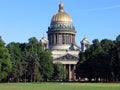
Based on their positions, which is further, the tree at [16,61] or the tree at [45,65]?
the tree at [45,65]

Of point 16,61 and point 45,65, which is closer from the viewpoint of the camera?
point 16,61

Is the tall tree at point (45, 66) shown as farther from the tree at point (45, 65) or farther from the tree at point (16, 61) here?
the tree at point (16, 61)

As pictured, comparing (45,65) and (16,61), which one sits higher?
(16,61)

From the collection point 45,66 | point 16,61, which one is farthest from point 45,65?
point 16,61

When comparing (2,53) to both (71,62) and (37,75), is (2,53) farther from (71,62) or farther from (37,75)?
(71,62)

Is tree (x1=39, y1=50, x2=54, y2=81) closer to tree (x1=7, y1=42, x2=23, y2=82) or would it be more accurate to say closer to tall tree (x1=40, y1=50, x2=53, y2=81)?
tall tree (x1=40, y1=50, x2=53, y2=81)

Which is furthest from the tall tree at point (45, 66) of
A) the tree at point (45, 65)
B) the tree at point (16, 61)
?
the tree at point (16, 61)

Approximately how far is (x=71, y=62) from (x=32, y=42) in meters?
72.5

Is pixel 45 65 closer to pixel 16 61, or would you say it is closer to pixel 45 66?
pixel 45 66

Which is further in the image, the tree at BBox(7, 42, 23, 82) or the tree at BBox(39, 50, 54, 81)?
the tree at BBox(39, 50, 54, 81)

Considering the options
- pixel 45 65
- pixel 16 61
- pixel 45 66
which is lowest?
pixel 45 66

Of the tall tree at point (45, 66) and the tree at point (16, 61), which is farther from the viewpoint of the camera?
the tall tree at point (45, 66)

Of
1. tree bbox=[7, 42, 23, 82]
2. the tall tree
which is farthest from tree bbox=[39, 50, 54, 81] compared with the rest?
tree bbox=[7, 42, 23, 82]

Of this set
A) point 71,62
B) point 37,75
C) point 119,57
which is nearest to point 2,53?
point 37,75
